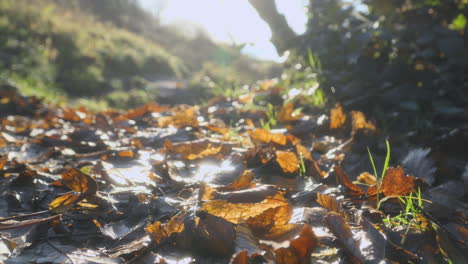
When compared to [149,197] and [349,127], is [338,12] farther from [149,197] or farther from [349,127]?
[149,197]

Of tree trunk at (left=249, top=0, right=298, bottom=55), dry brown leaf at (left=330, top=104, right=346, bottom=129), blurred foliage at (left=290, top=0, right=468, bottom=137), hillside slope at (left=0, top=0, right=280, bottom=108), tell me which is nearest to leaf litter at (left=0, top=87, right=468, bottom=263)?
dry brown leaf at (left=330, top=104, right=346, bottom=129)

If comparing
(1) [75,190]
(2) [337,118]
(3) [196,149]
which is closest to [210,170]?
(3) [196,149]

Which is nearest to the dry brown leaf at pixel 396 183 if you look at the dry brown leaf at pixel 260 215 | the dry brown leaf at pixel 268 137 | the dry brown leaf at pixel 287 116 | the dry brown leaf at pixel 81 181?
the dry brown leaf at pixel 260 215

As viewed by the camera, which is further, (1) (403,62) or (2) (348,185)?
(1) (403,62)

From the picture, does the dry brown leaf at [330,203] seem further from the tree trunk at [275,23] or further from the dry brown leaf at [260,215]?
the tree trunk at [275,23]

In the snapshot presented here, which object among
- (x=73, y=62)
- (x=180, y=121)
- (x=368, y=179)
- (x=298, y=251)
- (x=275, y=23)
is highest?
(x=73, y=62)

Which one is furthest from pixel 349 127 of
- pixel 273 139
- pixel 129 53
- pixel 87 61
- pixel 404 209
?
pixel 129 53

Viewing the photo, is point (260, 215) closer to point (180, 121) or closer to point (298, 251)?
point (298, 251)
